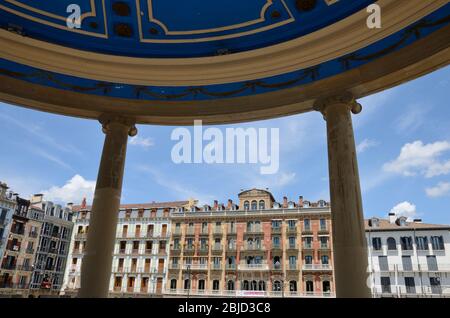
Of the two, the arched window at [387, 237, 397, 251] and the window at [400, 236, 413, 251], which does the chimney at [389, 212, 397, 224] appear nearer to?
the arched window at [387, 237, 397, 251]

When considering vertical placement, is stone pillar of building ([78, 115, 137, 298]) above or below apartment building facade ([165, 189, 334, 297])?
below

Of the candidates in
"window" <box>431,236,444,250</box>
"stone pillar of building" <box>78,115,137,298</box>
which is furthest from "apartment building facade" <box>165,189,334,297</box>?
"stone pillar of building" <box>78,115,137,298</box>

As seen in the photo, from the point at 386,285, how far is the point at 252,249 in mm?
19256

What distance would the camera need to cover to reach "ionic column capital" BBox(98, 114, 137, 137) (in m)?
9.14

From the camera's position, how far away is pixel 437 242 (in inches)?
2016

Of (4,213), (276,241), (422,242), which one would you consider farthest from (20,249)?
(422,242)

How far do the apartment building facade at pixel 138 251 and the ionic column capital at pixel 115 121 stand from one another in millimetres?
54292

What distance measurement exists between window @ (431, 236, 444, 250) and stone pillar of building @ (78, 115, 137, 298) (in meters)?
53.5

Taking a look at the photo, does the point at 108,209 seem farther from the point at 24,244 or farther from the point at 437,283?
the point at 24,244

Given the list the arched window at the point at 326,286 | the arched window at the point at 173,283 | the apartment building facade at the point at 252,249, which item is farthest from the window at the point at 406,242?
the arched window at the point at 173,283

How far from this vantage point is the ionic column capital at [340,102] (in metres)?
7.81
